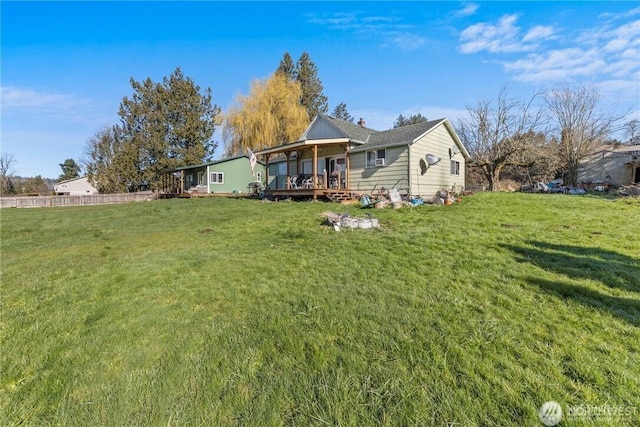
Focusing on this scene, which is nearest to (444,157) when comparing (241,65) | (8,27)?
(8,27)

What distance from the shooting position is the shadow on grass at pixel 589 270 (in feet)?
9.84

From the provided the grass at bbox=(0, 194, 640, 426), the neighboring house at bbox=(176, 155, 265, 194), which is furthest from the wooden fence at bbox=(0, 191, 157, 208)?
the grass at bbox=(0, 194, 640, 426)

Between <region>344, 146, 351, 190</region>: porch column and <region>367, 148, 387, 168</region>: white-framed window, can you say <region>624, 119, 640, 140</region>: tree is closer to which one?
Result: <region>367, 148, 387, 168</region>: white-framed window

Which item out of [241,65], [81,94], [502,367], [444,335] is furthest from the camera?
[241,65]

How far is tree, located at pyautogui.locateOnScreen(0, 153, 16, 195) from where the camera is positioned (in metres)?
41.4

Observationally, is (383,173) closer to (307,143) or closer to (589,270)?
(307,143)

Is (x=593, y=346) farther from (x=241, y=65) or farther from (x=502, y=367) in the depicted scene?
(x=241, y=65)

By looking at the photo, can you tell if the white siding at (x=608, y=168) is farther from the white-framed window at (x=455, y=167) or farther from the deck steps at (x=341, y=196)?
the deck steps at (x=341, y=196)

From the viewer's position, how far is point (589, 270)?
12.7 feet

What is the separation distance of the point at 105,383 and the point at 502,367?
3.06 meters

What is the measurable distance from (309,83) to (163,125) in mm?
18134

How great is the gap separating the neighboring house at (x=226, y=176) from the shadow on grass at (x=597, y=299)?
22.5m

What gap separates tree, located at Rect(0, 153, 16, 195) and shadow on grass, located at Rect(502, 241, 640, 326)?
61026 mm

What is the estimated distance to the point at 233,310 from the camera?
324cm
